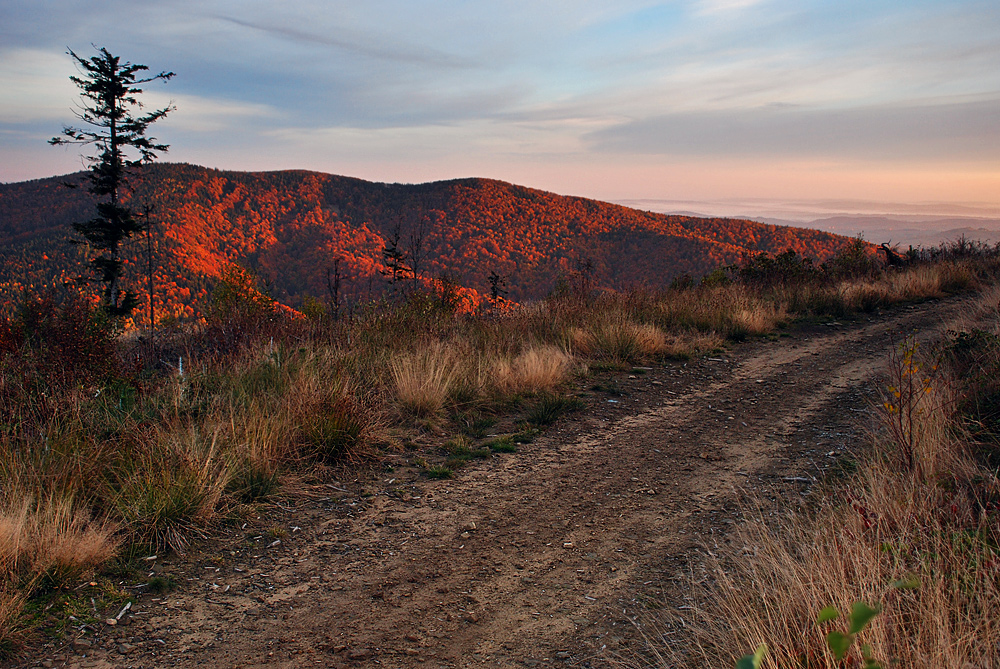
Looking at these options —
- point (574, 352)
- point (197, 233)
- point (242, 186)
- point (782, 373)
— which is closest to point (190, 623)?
point (574, 352)

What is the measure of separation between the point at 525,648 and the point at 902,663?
1343 millimetres

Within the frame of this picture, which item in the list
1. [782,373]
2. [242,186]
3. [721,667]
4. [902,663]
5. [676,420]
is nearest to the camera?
[902,663]

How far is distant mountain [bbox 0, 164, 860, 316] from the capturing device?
74188 millimetres

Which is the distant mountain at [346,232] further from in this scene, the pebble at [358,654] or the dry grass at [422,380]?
the pebble at [358,654]

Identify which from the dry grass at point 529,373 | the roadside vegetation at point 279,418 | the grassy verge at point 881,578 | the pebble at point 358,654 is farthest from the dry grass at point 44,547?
the dry grass at point 529,373

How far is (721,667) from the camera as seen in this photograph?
2.07m

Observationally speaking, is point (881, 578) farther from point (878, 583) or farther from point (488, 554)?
point (488, 554)

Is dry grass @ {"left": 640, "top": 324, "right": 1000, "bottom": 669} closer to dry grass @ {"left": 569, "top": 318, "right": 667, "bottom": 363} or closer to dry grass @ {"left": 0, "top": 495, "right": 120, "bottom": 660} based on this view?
dry grass @ {"left": 0, "top": 495, "right": 120, "bottom": 660}

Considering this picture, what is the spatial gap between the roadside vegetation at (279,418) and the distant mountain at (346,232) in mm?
57423

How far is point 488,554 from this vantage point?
10.5 ft

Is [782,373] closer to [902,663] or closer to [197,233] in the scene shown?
[902,663]

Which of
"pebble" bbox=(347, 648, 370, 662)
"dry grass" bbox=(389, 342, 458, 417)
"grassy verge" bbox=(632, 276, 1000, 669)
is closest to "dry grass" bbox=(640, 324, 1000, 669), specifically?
"grassy verge" bbox=(632, 276, 1000, 669)

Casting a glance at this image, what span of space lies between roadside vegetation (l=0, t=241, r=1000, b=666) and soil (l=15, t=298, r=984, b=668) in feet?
0.89

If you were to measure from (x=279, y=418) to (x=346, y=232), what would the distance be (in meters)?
118
